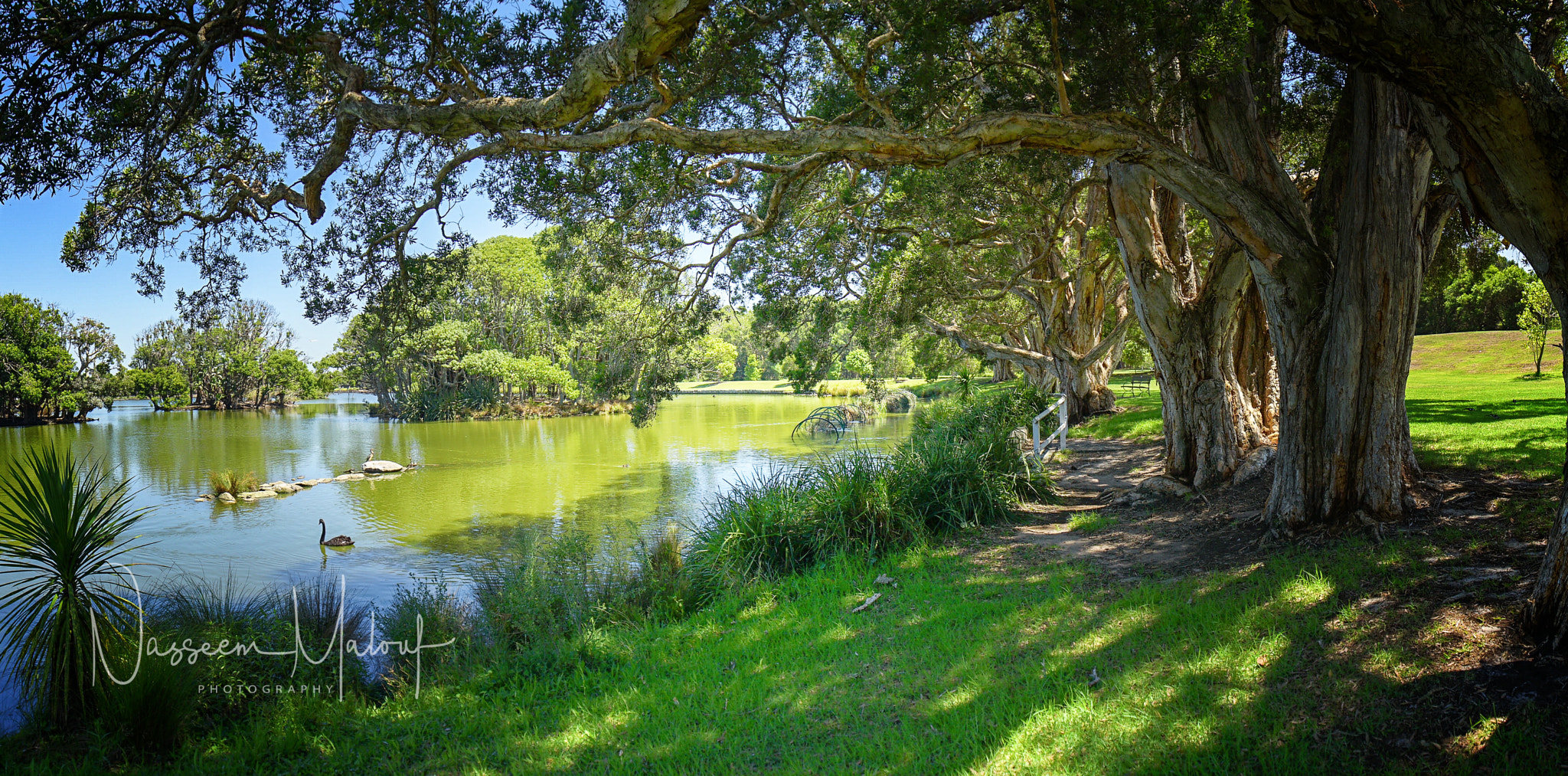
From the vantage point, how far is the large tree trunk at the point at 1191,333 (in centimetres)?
810

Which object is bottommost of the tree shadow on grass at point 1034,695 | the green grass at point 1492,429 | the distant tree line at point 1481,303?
the tree shadow on grass at point 1034,695

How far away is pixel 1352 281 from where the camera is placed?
5.44 meters

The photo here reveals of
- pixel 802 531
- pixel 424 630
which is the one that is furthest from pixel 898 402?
pixel 424 630

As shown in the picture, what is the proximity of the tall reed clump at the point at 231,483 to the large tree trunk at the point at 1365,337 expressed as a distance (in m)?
20.6

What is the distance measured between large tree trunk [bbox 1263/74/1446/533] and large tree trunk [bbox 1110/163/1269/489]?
7.75 feet

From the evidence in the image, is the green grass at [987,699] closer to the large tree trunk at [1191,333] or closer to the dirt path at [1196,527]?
the dirt path at [1196,527]

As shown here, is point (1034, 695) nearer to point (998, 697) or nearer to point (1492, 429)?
point (998, 697)

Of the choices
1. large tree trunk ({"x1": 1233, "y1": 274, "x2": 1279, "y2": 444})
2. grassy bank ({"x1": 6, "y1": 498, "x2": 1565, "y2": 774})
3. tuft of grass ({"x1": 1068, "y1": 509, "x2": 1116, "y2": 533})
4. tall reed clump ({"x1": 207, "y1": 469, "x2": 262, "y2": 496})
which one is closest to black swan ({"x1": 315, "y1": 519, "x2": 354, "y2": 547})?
tall reed clump ({"x1": 207, "y1": 469, "x2": 262, "y2": 496})

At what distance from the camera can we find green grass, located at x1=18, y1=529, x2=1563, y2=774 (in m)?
3.09

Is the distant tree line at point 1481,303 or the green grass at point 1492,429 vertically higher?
the distant tree line at point 1481,303

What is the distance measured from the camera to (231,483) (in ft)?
56.6

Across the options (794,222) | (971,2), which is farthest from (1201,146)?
(794,222)

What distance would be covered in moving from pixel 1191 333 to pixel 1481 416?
20.1 feet

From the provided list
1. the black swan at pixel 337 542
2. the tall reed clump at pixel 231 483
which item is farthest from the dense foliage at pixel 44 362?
the black swan at pixel 337 542
